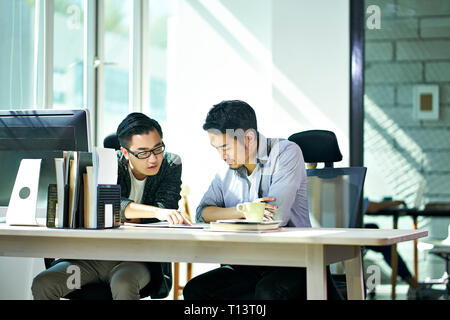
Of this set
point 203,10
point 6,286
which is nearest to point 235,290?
point 6,286

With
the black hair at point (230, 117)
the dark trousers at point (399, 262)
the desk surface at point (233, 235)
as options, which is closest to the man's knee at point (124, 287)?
the desk surface at point (233, 235)

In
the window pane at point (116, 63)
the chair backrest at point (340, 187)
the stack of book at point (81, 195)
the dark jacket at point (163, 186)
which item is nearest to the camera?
the stack of book at point (81, 195)

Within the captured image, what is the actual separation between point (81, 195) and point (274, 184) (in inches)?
31.6

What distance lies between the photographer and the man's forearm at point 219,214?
Result: 9.02ft

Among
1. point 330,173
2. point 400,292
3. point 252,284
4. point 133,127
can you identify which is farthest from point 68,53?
point 400,292

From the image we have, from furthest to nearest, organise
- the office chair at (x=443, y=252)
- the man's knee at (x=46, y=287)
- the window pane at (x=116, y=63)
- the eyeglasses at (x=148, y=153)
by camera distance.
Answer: the window pane at (x=116, y=63) → the office chair at (x=443, y=252) → the eyeglasses at (x=148, y=153) → the man's knee at (x=46, y=287)

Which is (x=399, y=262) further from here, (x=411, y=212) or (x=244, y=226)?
(x=244, y=226)

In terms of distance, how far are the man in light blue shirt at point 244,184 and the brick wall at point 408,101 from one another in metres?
1.86

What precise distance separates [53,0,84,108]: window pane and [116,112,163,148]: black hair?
4.27 ft

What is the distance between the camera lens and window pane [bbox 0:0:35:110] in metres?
3.66

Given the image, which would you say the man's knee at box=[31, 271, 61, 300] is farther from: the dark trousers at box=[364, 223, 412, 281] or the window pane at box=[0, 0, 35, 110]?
the dark trousers at box=[364, 223, 412, 281]

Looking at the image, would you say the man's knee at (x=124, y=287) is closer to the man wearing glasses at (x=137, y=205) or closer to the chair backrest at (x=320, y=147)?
the man wearing glasses at (x=137, y=205)

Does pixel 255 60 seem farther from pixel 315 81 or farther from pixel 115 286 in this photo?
pixel 115 286

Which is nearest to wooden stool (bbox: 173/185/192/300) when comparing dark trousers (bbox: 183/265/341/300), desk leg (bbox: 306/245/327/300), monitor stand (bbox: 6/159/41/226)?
dark trousers (bbox: 183/265/341/300)
